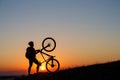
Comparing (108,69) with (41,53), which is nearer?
(108,69)

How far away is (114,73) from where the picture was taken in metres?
19.2

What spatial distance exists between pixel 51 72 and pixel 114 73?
6.95 metres

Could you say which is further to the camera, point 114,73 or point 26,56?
point 26,56

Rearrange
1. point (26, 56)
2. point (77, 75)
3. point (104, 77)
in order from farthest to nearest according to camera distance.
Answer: point (26, 56) < point (77, 75) < point (104, 77)

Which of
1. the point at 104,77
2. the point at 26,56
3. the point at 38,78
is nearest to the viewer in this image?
the point at 104,77

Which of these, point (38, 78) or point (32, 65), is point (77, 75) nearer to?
point (38, 78)

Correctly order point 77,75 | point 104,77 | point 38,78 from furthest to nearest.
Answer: point 38,78, point 77,75, point 104,77

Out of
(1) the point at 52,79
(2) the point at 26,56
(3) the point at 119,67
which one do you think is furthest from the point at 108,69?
(2) the point at 26,56

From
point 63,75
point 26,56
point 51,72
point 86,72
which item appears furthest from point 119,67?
point 26,56

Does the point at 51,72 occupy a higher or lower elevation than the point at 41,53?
lower

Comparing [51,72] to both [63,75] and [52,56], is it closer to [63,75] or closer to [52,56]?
[52,56]

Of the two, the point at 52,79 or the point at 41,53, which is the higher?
the point at 41,53

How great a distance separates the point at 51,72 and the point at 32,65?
1742 mm

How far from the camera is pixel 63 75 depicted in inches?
850
